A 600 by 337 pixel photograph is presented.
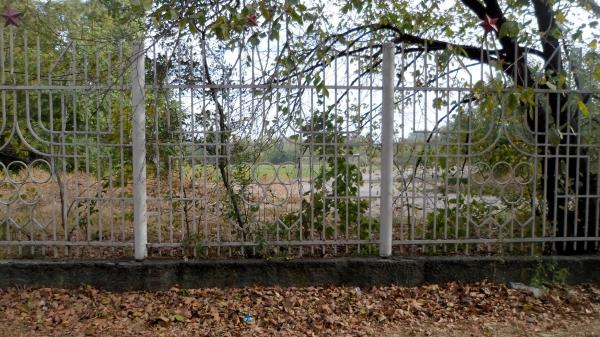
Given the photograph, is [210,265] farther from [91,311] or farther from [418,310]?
[418,310]

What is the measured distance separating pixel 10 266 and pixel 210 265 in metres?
1.63

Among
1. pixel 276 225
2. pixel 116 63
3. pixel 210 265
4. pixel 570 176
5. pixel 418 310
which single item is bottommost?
pixel 418 310

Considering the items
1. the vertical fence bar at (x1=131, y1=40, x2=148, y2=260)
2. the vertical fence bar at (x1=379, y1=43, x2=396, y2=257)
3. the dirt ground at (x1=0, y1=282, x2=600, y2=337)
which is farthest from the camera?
the vertical fence bar at (x1=379, y1=43, x2=396, y2=257)

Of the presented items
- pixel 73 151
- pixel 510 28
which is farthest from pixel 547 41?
pixel 73 151

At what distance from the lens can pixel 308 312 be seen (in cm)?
390

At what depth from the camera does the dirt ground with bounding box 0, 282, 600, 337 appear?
3662 millimetres

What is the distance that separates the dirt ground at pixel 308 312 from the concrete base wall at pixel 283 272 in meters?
0.07

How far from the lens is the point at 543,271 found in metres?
4.36

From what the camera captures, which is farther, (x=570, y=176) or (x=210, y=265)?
(x=570, y=176)

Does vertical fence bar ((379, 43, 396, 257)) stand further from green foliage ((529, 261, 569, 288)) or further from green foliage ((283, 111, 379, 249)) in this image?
green foliage ((529, 261, 569, 288))

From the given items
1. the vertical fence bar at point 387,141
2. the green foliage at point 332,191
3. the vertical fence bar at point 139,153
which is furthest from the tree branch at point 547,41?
the vertical fence bar at point 139,153

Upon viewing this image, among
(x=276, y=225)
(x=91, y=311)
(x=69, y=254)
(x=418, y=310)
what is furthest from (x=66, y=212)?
(x=418, y=310)

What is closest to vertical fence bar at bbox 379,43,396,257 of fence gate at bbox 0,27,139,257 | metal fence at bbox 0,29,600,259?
metal fence at bbox 0,29,600,259

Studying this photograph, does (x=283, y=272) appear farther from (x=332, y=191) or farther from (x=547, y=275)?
(x=547, y=275)
